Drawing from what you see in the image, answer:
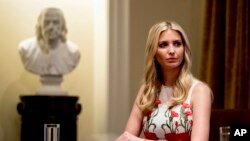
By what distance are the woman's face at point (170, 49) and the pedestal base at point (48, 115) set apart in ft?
4.32

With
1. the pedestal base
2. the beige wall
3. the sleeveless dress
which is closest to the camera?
the sleeveless dress

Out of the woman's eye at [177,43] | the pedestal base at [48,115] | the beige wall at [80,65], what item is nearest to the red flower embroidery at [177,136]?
the woman's eye at [177,43]

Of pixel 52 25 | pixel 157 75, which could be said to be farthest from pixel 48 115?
pixel 157 75

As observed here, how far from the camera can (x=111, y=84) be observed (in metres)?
3.51

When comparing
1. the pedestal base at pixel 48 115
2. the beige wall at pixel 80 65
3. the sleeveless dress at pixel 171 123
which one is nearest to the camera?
the sleeveless dress at pixel 171 123

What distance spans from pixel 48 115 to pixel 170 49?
1438mm

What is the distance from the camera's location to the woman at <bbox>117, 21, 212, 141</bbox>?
77.4 inches

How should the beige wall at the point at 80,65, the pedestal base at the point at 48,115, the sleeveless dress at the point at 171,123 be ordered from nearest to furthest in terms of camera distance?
the sleeveless dress at the point at 171,123 < the pedestal base at the point at 48,115 < the beige wall at the point at 80,65

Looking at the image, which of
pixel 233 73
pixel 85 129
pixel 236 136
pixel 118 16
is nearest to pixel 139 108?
pixel 236 136

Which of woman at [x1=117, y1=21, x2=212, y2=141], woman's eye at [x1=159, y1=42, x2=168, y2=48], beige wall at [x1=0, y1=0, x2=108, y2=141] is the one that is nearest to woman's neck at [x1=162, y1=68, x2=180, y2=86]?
woman at [x1=117, y1=21, x2=212, y2=141]

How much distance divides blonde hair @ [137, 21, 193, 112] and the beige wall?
4.91 ft

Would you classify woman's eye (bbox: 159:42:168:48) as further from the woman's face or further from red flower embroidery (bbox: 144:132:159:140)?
red flower embroidery (bbox: 144:132:159:140)

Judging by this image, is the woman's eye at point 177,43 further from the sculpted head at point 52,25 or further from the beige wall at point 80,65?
the beige wall at point 80,65

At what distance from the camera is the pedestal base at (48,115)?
10.5 ft
